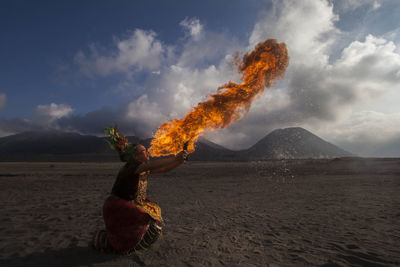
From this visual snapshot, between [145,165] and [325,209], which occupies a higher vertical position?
[145,165]

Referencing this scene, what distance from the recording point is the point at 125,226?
13.9 feet

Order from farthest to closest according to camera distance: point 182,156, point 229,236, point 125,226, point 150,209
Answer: point 229,236, point 150,209, point 182,156, point 125,226

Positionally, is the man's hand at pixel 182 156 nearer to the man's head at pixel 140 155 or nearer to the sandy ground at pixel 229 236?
the man's head at pixel 140 155

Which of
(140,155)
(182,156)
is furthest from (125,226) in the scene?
(182,156)

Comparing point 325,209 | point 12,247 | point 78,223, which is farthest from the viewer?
point 325,209

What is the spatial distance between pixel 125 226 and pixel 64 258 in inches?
60.6

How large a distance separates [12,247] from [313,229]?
7.81 m

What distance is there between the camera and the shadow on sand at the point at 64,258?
4.19 metres

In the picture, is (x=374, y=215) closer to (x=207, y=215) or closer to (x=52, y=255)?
(x=207, y=215)

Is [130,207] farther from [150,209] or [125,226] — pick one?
[150,209]

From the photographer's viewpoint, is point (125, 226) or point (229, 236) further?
point (229, 236)

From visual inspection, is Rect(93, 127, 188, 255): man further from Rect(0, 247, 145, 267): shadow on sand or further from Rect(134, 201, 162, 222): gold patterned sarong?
Rect(0, 247, 145, 267): shadow on sand

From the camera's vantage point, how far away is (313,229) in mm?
6242

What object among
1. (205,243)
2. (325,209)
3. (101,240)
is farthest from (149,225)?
(325,209)
